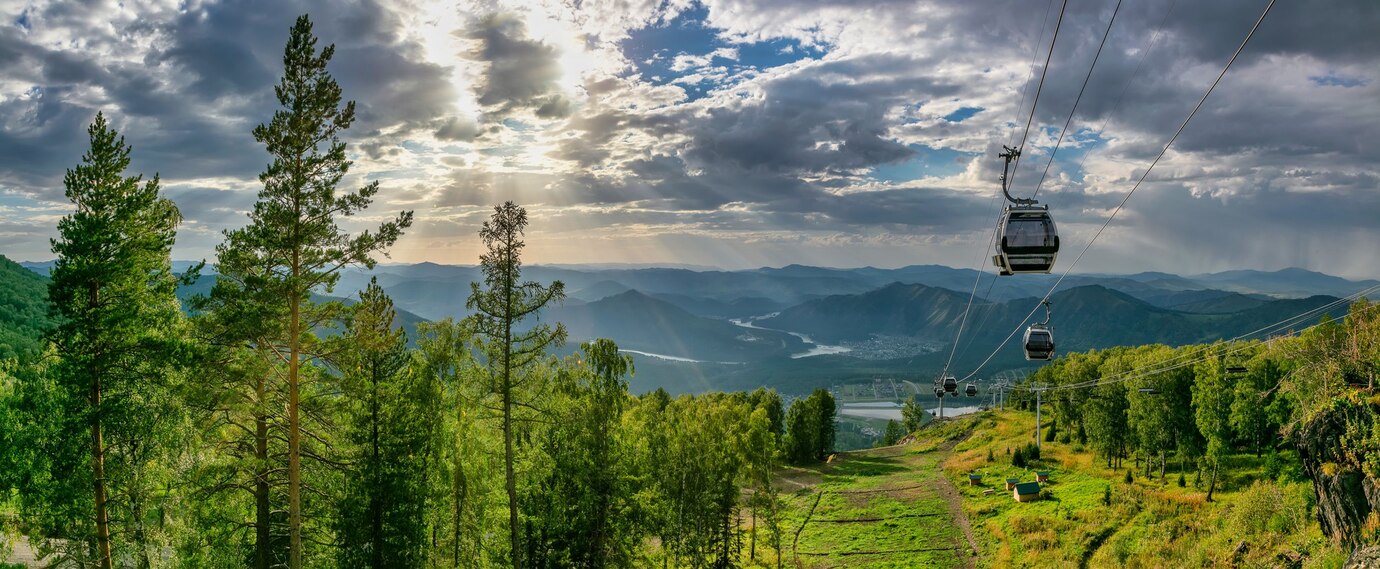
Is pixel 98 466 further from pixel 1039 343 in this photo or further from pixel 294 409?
pixel 1039 343

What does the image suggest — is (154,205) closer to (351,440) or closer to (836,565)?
(351,440)

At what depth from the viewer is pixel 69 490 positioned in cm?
1648

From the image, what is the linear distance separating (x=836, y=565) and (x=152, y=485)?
3581 centimetres

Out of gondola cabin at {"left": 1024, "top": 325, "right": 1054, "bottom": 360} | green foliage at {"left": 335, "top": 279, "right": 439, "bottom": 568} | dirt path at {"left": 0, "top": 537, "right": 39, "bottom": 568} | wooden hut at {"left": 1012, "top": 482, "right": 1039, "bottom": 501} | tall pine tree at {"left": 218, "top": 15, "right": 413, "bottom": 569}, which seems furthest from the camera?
wooden hut at {"left": 1012, "top": 482, "right": 1039, "bottom": 501}

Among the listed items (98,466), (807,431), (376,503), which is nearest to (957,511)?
(807,431)

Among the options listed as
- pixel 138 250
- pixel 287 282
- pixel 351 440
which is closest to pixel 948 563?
pixel 351 440

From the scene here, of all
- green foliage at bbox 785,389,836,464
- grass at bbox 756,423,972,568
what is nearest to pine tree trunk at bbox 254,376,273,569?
grass at bbox 756,423,972,568

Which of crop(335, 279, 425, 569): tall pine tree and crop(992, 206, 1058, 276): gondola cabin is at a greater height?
crop(992, 206, 1058, 276): gondola cabin

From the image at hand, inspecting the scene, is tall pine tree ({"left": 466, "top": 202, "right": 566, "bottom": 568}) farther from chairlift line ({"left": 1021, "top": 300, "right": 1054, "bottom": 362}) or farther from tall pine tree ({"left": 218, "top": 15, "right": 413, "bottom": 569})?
chairlift line ({"left": 1021, "top": 300, "right": 1054, "bottom": 362})

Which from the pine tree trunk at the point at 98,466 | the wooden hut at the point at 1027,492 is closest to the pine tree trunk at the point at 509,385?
the pine tree trunk at the point at 98,466

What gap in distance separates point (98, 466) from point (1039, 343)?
3277cm

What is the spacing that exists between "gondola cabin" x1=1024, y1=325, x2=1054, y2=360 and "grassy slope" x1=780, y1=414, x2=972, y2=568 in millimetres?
17818

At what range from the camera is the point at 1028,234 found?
716 inches

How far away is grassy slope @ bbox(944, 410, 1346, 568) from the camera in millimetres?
28156
